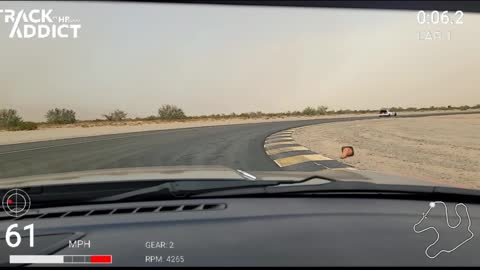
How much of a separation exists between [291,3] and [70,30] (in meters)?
1.30

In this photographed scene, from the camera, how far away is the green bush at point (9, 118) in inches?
86.2

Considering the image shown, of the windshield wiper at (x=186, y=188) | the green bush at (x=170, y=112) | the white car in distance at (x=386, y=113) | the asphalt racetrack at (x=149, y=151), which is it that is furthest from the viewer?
the asphalt racetrack at (x=149, y=151)

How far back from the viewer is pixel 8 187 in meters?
2.07

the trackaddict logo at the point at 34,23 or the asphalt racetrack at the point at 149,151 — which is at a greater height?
the trackaddict logo at the point at 34,23

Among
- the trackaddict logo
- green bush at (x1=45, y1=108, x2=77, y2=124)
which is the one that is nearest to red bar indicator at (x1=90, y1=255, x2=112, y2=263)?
the trackaddict logo

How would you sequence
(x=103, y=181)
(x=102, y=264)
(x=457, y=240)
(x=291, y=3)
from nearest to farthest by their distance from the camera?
1. (x=102, y=264)
2. (x=457, y=240)
3. (x=103, y=181)
4. (x=291, y=3)

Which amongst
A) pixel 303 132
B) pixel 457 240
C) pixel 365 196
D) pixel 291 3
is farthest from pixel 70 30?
pixel 303 132

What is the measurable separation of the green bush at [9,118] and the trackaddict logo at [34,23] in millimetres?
466

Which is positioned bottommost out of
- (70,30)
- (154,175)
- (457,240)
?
(457,240)

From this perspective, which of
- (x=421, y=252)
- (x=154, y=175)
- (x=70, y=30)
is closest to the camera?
(x=421, y=252)

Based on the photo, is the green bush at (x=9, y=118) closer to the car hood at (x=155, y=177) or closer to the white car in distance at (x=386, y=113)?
the car hood at (x=155, y=177)

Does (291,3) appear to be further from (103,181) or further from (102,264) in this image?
(102,264)

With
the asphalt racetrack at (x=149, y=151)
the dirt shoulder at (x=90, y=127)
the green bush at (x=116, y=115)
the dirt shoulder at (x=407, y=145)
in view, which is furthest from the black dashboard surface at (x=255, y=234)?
the dirt shoulder at (x=407, y=145)
